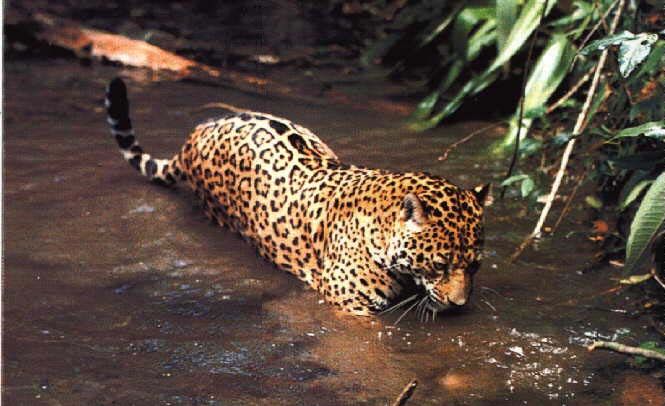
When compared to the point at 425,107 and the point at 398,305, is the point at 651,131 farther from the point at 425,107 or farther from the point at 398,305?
the point at 425,107

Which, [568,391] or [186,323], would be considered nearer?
[568,391]

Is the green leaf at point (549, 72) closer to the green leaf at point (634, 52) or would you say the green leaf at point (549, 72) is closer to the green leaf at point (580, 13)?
the green leaf at point (580, 13)

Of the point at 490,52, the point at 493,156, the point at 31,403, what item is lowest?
the point at 31,403

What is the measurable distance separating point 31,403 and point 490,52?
5.66 m

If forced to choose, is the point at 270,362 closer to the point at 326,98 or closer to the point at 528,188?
the point at 528,188

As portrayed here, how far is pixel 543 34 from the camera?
26.8 ft

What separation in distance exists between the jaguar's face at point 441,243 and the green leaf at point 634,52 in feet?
3.54

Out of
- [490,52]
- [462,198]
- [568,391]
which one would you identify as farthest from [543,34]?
[568,391]

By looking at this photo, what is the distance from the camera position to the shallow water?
4.27 metres

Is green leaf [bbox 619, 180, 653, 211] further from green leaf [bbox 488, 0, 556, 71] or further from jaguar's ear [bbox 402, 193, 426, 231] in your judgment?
green leaf [bbox 488, 0, 556, 71]

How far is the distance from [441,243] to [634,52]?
1.23 metres

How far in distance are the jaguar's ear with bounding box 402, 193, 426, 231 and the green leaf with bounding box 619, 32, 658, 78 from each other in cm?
111

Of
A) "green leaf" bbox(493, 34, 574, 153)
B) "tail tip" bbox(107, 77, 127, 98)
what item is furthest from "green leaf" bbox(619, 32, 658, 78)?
"tail tip" bbox(107, 77, 127, 98)

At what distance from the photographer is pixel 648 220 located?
13.9ft
